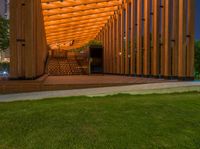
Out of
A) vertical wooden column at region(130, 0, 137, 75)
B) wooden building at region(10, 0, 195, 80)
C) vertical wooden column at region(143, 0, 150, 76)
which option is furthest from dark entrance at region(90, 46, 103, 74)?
vertical wooden column at region(143, 0, 150, 76)

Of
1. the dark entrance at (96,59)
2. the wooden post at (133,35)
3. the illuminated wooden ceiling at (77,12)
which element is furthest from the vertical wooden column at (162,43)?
the dark entrance at (96,59)

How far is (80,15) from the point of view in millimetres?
20734

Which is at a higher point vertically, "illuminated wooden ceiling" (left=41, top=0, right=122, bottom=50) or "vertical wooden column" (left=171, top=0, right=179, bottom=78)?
"illuminated wooden ceiling" (left=41, top=0, right=122, bottom=50)

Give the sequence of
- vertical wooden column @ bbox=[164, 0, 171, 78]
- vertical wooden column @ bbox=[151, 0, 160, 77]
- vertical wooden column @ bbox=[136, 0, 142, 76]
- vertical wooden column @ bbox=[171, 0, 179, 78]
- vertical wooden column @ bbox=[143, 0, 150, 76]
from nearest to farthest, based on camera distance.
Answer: vertical wooden column @ bbox=[171, 0, 179, 78]
vertical wooden column @ bbox=[164, 0, 171, 78]
vertical wooden column @ bbox=[151, 0, 160, 77]
vertical wooden column @ bbox=[143, 0, 150, 76]
vertical wooden column @ bbox=[136, 0, 142, 76]

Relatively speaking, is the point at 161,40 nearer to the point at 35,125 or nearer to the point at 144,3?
the point at 144,3

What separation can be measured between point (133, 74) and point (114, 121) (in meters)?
14.6

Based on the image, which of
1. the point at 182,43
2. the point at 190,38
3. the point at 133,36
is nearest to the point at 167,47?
the point at 182,43

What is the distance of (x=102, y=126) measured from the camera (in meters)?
3.93

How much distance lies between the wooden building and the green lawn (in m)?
5.08

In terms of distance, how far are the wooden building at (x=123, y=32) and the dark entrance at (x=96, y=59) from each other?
Result: 157cm

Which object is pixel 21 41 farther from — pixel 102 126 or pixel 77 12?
pixel 77 12

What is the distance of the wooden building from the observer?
9.52m

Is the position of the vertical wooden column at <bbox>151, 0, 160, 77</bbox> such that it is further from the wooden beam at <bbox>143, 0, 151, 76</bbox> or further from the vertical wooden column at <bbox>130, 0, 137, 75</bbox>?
the vertical wooden column at <bbox>130, 0, 137, 75</bbox>

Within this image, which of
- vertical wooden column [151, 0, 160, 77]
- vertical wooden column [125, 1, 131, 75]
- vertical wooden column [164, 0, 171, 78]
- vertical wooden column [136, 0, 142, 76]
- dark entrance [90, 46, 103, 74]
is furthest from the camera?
dark entrance [90, 46, 103, 74]
